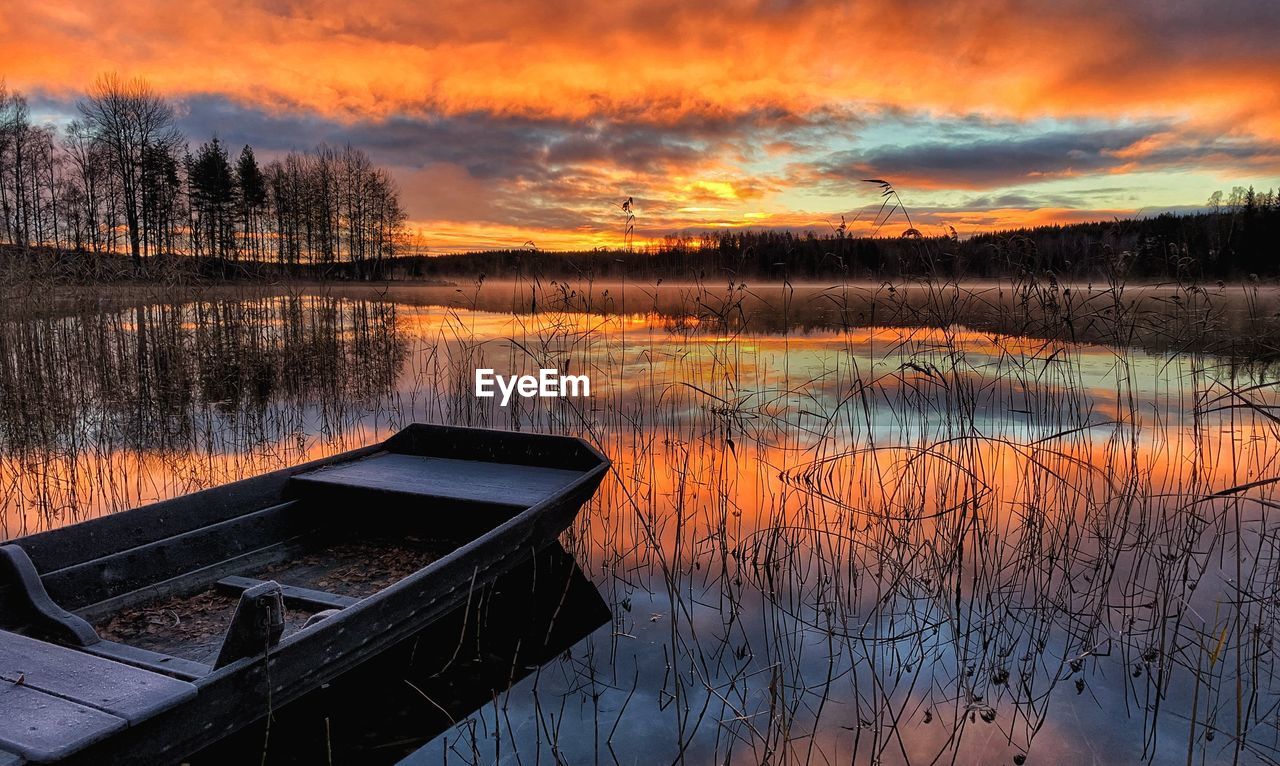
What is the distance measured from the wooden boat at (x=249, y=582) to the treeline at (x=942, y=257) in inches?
119

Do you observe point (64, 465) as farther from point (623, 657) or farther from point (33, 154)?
point (33, 154)

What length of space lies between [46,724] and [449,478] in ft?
10.8

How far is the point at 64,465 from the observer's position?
22.9ft

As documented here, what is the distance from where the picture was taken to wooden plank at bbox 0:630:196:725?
226 cm

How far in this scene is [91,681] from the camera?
93.4 inches

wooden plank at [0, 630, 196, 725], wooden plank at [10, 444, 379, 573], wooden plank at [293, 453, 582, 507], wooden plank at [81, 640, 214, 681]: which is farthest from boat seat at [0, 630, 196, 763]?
wooden plank at [293, 453, 582, 507]

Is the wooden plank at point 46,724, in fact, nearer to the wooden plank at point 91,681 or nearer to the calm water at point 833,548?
the wooden plank at point 91,681

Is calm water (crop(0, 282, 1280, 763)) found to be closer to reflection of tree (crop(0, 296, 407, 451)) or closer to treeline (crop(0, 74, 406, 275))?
reflection of tree (crop(0, 296, 407, 451))

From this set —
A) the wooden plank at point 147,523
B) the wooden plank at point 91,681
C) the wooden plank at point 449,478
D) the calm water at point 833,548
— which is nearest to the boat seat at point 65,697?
the wooden plank at point 91,681

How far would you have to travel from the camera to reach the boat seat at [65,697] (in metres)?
2.04

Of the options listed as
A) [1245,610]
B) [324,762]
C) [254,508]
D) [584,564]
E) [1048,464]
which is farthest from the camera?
[1048,464]

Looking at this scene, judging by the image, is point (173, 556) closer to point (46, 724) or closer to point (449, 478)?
point (449, 478)

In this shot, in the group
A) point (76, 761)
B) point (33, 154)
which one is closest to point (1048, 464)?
point (76, 761)

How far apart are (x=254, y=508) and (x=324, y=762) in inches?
83.9
